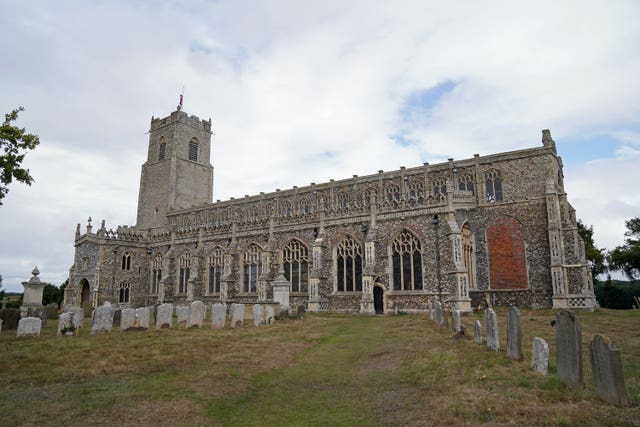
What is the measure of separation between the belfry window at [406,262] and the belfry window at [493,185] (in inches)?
305

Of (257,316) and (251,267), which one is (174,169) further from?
(257,316)

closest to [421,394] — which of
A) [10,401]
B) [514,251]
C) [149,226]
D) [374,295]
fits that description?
[10,401]

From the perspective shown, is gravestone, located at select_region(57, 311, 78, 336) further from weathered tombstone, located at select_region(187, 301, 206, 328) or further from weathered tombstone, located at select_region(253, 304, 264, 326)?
weathered tombstone, located at select_region(253, 304, 264, 326)

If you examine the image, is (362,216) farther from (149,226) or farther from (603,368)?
(149,226)

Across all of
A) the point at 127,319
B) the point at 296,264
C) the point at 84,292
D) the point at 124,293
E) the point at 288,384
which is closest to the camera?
the point at 288,384

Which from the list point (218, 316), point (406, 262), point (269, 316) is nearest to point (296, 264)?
point (406, 262)

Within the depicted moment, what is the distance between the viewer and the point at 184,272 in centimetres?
3666

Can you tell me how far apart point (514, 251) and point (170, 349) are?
71.7ft

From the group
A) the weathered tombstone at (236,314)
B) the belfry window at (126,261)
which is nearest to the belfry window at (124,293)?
the belfry window at (126,261)

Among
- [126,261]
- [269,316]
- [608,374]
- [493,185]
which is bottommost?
[269,316]

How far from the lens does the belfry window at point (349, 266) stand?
26406mm

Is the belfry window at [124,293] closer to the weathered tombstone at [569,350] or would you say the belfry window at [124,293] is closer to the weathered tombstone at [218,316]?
the weathered tombstone at [218,316]

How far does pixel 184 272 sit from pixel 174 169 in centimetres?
1814

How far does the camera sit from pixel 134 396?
718 cm
